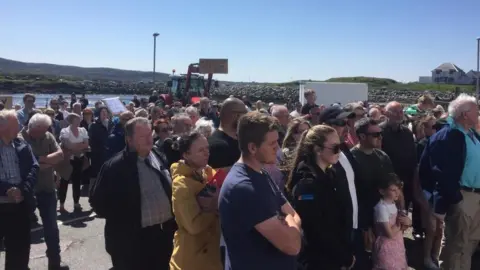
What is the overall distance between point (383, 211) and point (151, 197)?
2286 millimetres

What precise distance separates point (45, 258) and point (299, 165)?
13.6 feet

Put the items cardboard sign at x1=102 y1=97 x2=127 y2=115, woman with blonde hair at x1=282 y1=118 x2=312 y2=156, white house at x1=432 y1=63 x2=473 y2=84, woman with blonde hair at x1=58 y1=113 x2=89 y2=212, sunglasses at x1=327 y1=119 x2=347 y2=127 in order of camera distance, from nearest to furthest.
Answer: sunglasses at x1=327 y1=119 x2=347 y2=127
woman with blonde hair at x1=282 y1=118 x2=312 y2=156
woman with blonde hair at x1=58 y1=113 x2=89 y2=212
cardboard sign at x1=102 y1=97 x2=127 y2=115
white house at x1=432 y1=63 x2=473 y2=84

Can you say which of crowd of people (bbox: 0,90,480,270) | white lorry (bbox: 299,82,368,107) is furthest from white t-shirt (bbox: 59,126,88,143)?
white lorry (bbox: 299,82,368,107)

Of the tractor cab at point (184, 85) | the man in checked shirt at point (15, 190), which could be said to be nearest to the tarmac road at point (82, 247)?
the man in checked shirt at point (15, 190)

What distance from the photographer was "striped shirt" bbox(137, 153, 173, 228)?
3693mm

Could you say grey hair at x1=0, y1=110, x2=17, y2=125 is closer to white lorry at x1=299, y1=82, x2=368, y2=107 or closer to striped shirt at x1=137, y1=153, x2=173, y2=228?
striped shirt at x1=137, y1=153, x2=173, y2=228

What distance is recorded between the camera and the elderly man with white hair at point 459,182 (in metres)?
4.78

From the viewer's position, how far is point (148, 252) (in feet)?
12.4

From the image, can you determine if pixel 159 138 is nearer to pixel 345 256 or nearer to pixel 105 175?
pixel 105 175

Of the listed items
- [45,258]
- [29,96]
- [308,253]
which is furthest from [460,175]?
[29,96]

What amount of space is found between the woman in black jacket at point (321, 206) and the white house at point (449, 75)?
10140 cm

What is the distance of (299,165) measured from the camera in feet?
11.5

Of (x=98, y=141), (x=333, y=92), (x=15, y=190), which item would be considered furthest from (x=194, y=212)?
(x=333, y=92)

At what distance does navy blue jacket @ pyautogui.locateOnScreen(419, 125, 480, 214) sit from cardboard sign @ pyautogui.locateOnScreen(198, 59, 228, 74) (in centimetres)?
1785
